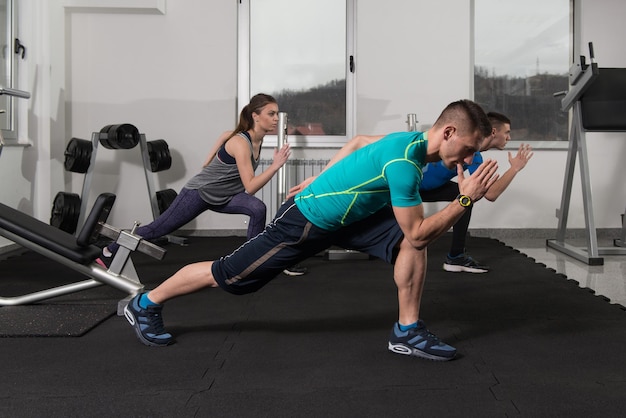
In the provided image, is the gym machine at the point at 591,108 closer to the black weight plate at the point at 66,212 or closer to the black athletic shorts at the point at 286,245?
the black athletic shorts at the point at 286,245

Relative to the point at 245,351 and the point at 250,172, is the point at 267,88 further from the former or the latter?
the point at 245,351

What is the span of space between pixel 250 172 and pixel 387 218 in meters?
1.33

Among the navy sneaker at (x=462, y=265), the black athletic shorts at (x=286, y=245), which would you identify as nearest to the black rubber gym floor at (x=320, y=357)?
Answer: the black athletic shorts at (x=286, y=245)

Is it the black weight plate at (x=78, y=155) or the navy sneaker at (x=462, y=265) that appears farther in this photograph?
the black weight plate at (x=78, y=155)

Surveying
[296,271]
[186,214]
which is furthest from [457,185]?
[186,214]

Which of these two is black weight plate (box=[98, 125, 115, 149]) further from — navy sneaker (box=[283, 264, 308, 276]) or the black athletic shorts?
the black athletic shorts

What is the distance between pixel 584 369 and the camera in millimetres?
2068

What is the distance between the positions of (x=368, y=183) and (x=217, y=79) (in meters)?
3.72

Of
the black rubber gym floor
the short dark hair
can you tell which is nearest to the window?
the black rubber gym floor

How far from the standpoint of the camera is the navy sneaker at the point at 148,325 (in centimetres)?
230

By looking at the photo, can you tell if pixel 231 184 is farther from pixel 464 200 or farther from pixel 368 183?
pixel 464 200

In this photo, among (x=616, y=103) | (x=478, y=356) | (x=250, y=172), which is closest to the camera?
(x=478, y=356)

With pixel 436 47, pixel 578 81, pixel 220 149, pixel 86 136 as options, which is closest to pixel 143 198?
pixel 86 136

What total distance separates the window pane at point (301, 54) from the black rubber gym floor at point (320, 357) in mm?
2482
